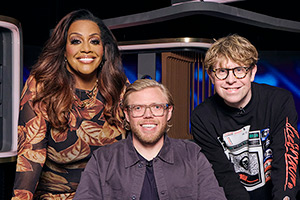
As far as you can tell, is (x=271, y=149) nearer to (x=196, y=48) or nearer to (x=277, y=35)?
(x=196, y=48)

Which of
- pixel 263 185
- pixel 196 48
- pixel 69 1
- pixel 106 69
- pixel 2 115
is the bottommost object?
pixel 263 185

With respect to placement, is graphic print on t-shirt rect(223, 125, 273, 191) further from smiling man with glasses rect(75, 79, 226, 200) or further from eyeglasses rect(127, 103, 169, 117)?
eyeglasses rect(127, 103, 169, 117)

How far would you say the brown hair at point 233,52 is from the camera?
1.47 meters

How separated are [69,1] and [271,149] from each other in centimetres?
160

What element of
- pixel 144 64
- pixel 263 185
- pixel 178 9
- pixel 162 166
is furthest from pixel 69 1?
pixel 263 185

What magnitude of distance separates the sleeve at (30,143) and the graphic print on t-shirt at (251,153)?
0.73m

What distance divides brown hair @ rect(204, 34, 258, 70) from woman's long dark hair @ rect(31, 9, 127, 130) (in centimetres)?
39

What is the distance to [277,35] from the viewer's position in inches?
85.9

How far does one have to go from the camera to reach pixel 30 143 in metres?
1.41

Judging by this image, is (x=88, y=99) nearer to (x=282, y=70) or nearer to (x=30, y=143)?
(x=30, y=143)

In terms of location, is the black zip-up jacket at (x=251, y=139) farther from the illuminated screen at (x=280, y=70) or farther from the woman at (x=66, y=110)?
the illuminated screen at (x=280, y=70)

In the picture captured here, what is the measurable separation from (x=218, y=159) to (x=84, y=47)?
0.70 metres

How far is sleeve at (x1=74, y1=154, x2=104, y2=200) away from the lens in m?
1.30

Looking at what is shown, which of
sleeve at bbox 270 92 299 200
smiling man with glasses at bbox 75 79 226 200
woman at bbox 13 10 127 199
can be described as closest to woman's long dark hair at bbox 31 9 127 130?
woman at bbox 13 10 127 199
